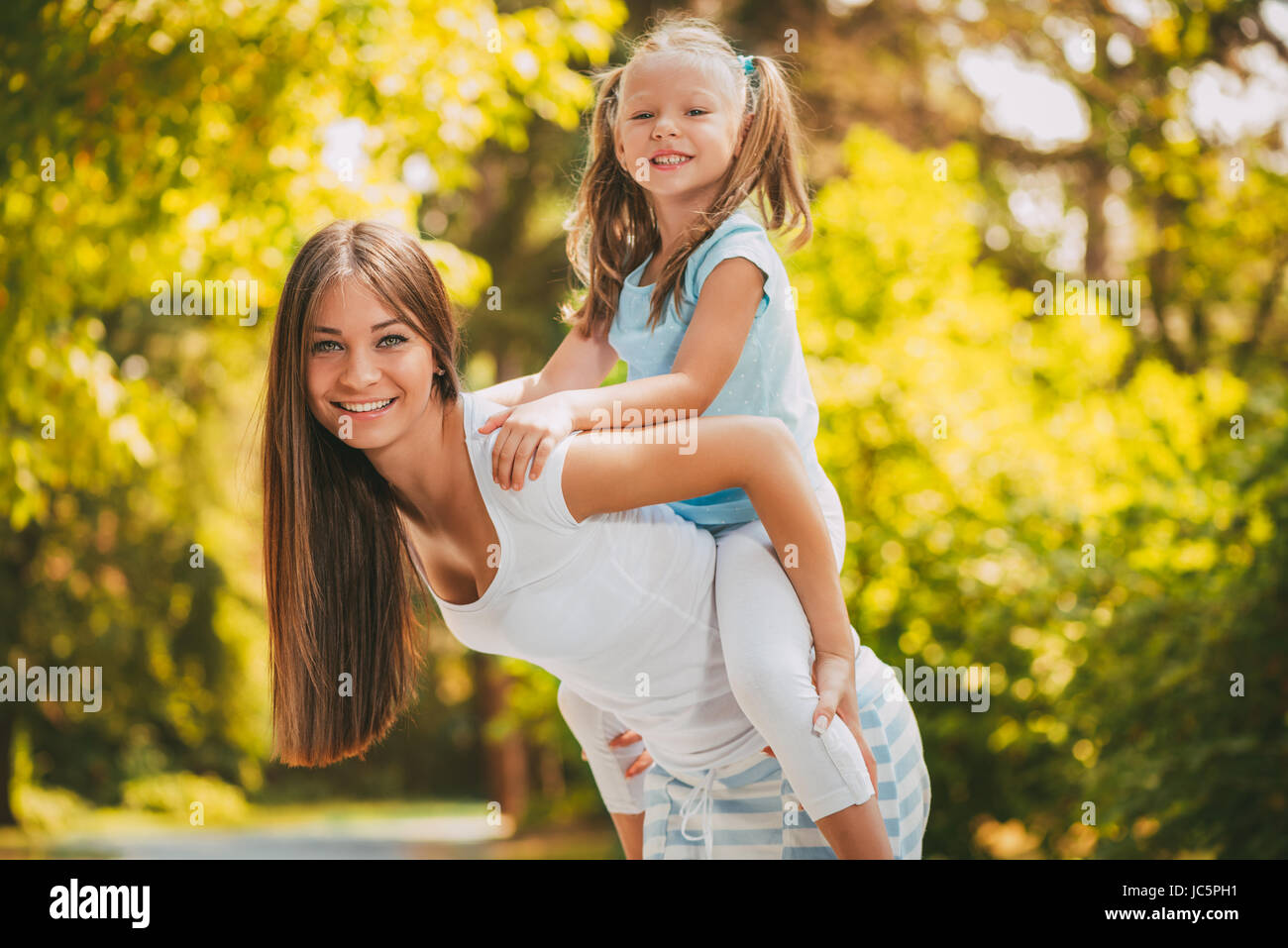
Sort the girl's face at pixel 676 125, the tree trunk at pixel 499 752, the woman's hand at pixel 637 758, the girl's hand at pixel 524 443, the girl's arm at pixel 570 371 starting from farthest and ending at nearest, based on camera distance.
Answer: the tree trunk at pixel 499 752 → the woman's hand at pixel 637 758 → the girl's arm at pixel 570 371 → the girl's face at pixel 676 125 → the girl's hand at pixel 524 443

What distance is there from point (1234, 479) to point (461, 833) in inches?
295

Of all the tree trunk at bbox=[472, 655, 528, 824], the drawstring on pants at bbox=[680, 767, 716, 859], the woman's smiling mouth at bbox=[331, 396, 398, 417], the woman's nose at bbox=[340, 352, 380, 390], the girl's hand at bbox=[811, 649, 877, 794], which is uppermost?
the woman's nose at bbox=[340, 352, 380, 390]

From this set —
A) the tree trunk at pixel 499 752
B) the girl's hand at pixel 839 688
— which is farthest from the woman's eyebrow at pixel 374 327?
the tree trunk at pixel 499 752

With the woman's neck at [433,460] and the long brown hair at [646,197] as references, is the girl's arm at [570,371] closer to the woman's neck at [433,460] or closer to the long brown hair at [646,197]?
the long brown hair at [646,197]

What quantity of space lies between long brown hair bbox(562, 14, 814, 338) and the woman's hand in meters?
0.76

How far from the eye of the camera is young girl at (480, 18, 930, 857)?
1654 mm

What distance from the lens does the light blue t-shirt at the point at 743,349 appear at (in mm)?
1836

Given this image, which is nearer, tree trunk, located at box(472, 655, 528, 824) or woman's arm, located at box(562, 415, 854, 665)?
woman's arm, located at box(562, 415, 854, 665)

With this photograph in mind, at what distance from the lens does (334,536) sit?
1.80 metres

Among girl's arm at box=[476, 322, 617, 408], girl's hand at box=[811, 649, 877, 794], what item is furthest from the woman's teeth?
girl's hand at box=[811, 649, 877, 794]

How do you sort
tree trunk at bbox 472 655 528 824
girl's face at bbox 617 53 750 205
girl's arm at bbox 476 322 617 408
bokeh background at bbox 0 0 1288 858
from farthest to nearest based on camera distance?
tree trunk at bbox 472 655 528 824, bokeh background at bbox 0 0 1288 858, girl's arm at bbox 476 322 617 408, girl's face at bbox 617 53 750 205

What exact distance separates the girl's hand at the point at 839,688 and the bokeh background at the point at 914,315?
28.7 inches

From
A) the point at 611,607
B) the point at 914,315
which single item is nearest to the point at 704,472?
the point at 611,607

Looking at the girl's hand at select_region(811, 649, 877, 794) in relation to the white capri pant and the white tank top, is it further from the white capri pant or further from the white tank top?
the white tank top
